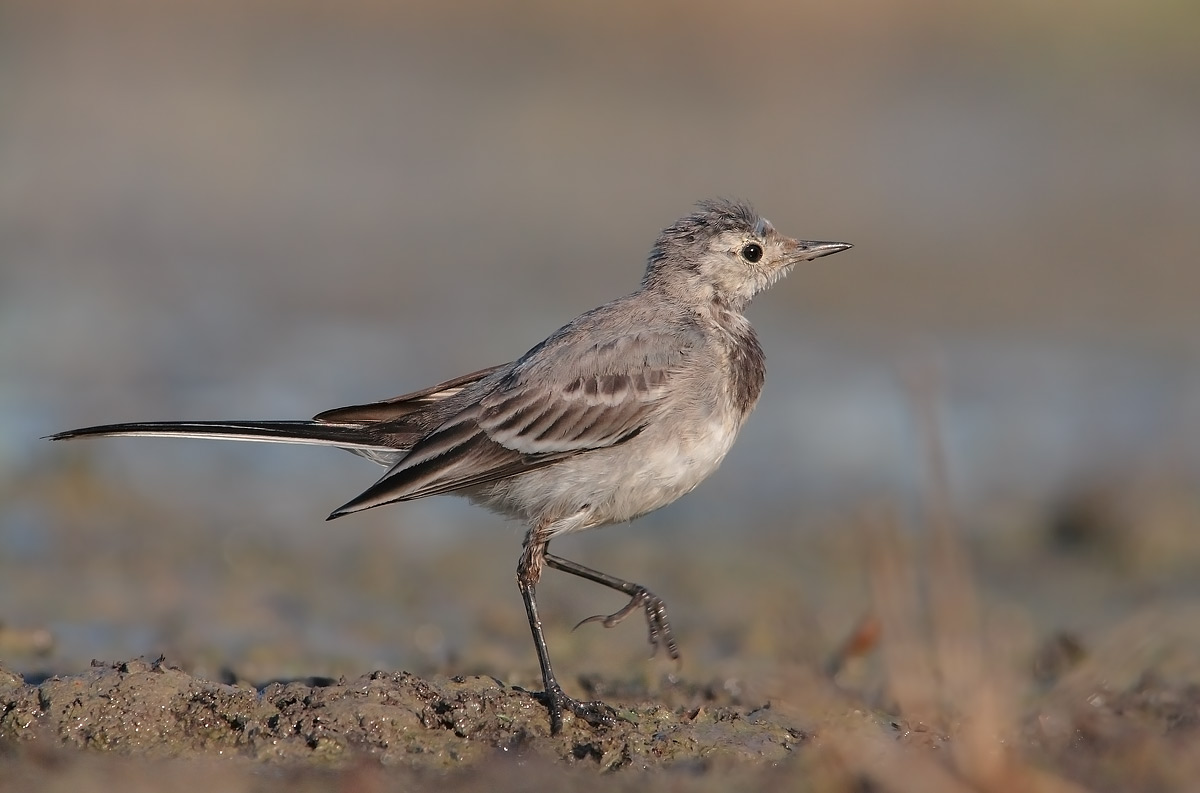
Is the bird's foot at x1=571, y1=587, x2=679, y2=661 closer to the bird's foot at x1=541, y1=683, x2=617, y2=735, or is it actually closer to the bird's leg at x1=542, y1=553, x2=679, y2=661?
the bird's leg at x1=542, y1=553, x2=679, y2=661

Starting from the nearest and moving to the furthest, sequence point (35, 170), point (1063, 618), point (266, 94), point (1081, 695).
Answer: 1. point (1081, 695)
2. point (1063, 618)
3. point (35, 170)
4. point (266, 94)

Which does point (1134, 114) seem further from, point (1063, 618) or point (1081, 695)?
point (1081, 695)

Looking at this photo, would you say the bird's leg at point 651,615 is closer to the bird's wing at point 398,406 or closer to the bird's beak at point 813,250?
the bird's wing at point 398,406

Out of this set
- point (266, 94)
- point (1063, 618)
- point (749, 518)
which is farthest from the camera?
point (266, 94)

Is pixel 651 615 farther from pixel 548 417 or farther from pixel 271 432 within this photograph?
pixel 271 432

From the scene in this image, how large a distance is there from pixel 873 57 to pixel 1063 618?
62.4ft

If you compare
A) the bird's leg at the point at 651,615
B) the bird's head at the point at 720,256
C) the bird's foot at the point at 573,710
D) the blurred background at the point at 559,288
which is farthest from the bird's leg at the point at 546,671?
the bird's head at the point at 720,256

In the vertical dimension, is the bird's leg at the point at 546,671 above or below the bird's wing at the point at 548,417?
below

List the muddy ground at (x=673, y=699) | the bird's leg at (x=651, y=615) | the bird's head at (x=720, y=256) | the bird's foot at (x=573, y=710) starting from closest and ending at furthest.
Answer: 1. the muddy ground at (x=673, y=699)
2. the bird's foot at (x=573, y=710)
3. the bird's leg at (x=651, y=615)
4. the bird's head at (x=720, y=256)

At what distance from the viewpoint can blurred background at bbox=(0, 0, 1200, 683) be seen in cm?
1027

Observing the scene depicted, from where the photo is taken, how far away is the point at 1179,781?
5383 millimetres

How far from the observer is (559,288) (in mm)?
17312

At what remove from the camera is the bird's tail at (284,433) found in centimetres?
730

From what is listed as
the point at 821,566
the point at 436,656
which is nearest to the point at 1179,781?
the point at 436,656
